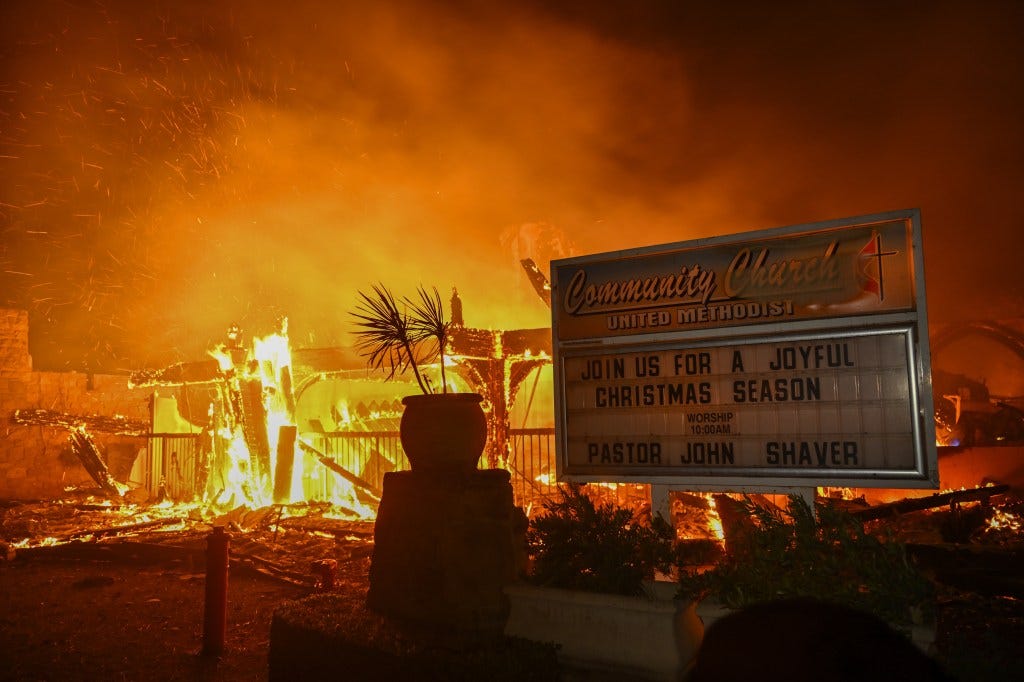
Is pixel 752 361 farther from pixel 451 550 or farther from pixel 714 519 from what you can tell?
pixel 714 519

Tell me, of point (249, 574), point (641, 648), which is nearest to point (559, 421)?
point (641, 648)

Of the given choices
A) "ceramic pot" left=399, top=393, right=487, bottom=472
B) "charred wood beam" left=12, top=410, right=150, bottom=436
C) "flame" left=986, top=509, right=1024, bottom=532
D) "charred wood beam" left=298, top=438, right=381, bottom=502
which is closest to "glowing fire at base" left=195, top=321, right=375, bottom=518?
"charred wood beam" left=298, top=438, right=381, bottom=502

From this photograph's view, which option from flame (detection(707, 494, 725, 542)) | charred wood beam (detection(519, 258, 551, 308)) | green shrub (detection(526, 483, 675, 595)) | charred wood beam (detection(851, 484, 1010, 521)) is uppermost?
charred wood beam (detection(519, 258, 551, 308))

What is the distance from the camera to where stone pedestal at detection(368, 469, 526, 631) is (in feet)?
17.5

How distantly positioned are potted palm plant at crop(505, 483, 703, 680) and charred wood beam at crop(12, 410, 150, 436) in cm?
2102

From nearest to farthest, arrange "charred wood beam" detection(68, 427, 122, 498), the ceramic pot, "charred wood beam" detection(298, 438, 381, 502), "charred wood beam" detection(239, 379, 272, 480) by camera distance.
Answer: the ceramic pot, "charred wood beam" detection(298, 438, 381, 502), "charred wood beam" detection(239, 379, 272, 480), "charred wood beam" detection(68, 427, 122, 498)

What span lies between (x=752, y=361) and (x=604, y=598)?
2.60 metres

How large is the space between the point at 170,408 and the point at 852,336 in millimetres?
25388

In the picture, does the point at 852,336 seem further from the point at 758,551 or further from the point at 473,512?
the point at 473,512

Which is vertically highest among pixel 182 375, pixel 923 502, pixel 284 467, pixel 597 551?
pixel 182 375

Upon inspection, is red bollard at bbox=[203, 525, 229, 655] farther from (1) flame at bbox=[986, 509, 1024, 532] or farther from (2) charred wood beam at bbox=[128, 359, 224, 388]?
(1) flame at bbox=[986, 509, 1024, 532]

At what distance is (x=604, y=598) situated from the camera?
482 cm

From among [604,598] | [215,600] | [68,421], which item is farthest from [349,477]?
[68,421]

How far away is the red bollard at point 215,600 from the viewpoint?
748cm
